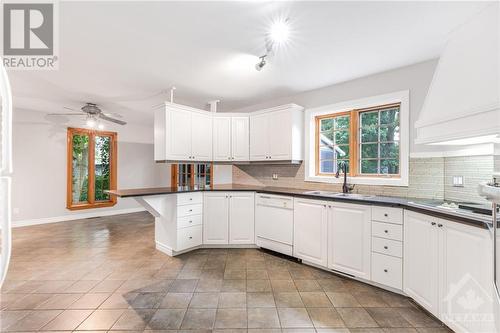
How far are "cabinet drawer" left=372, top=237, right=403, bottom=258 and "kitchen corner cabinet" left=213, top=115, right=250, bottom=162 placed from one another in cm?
236

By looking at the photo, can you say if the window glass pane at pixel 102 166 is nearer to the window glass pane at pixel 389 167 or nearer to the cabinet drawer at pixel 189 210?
the cabinet drawer at pixel 189 210

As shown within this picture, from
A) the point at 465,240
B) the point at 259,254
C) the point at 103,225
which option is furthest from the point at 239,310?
the point at 103,225

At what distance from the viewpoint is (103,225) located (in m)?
4.95

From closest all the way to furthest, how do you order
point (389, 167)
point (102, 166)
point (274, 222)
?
point (389, 167)
point (274, 222)
point (102, 166)

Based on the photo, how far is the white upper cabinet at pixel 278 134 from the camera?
3539mm

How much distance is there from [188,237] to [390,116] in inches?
130

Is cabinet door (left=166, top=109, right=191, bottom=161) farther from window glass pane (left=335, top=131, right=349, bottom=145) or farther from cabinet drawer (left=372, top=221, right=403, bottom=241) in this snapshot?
cabinet drawer (left=372, top=221, right=403, bottom=241)

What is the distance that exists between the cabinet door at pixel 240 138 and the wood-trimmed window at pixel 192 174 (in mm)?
807

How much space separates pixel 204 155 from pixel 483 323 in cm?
362

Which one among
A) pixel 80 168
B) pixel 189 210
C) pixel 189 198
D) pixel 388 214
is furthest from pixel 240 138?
pixel 80 168

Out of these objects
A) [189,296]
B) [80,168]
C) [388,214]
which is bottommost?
[189,296]

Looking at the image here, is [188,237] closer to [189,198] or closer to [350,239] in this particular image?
[189,198]

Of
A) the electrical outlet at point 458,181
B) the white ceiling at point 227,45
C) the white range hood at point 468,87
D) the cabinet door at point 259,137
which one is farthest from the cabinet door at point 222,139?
the electrical outlet at point 458,181

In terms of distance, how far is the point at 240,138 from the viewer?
404 centimetres
